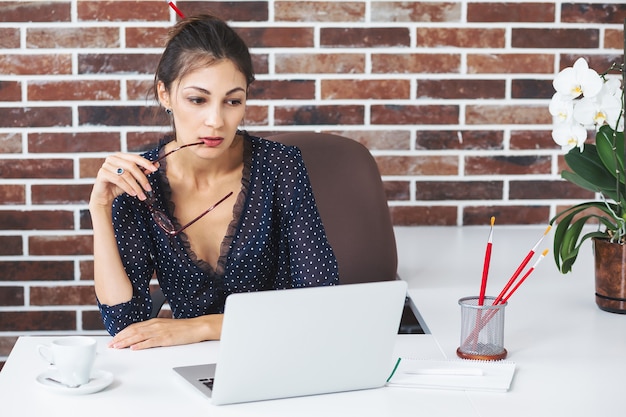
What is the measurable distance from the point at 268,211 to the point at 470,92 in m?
1.03

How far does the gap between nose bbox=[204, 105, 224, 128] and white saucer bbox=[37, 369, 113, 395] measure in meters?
0.65

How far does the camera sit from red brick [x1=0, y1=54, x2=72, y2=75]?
2674 millimetres

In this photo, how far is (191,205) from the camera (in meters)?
2.04

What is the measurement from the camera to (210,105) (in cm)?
187

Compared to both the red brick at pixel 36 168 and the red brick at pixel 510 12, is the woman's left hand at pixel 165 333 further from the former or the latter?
the red brick at pixel 510 12

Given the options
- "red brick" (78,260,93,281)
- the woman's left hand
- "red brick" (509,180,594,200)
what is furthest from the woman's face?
"red brick" (509,180,594,200)

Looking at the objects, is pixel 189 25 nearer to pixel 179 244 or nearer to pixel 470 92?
pixel 179 244

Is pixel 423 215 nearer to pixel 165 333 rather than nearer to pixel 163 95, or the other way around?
pixel 163 95

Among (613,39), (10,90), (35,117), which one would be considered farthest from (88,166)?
(613,39)

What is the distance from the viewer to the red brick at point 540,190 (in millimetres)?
2838

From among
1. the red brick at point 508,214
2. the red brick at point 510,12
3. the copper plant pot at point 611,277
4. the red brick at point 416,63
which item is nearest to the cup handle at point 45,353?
the copper plant pot at point 611,277

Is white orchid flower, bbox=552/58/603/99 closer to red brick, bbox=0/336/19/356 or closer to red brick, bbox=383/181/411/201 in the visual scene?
red brick, bbox=383/181/411/201

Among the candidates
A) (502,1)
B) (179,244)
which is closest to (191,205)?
(179,244)

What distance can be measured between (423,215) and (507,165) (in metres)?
0.32
